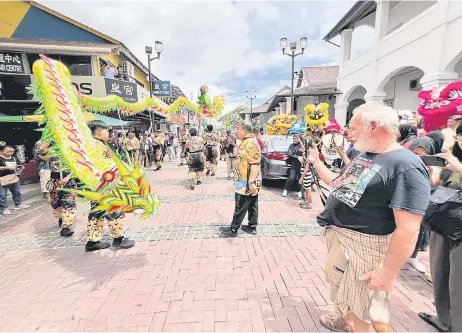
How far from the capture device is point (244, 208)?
3881 mm

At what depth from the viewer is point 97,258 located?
3.39 m

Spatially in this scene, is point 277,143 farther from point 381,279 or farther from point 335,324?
point 381,279

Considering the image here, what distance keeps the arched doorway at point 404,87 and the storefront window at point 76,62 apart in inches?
511

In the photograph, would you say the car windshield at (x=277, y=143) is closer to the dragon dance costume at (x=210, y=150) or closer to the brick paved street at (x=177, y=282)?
the dragon dance costume at (x=210, y=150)

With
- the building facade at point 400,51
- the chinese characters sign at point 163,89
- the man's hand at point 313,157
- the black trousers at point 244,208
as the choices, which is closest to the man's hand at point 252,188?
the black trousers at point 244,208

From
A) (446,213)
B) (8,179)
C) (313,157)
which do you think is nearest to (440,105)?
(446,213)

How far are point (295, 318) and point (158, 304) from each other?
1.35m

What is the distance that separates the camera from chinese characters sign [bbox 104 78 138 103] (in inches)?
400

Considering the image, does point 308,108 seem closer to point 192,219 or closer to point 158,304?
point 192,219

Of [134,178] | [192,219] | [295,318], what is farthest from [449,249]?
[192,219]

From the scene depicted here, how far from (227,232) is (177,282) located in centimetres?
145

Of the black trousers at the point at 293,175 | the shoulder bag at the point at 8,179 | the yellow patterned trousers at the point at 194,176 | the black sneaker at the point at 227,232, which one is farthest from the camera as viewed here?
the yellow patterned trousers at the point at 194,176

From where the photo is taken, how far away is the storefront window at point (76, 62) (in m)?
9.92

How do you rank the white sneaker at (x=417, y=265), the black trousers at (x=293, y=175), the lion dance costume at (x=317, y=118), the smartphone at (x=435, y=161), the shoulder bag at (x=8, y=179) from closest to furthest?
1. the smartphone at (x=435, y=161)
2. the white sneaker at (x=417, y=265)
3. the shoulder bag at (x=8, y=179)
4. the lion dance costume at (x=317, y=118)
5. the black trousers at (x=293, y=175)
